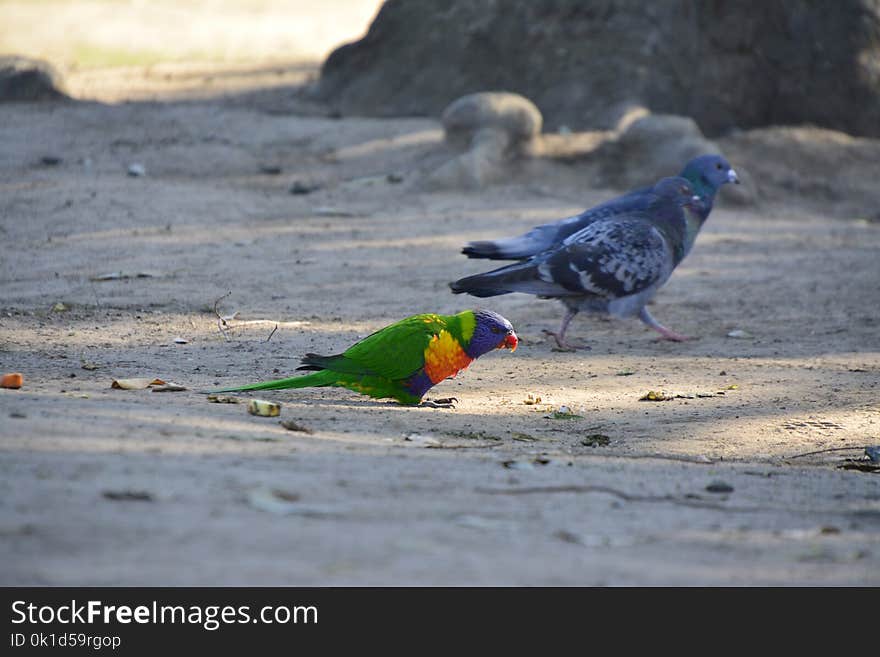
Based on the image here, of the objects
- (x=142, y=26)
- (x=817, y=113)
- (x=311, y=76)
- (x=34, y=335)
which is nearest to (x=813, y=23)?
(x=817, y=113)

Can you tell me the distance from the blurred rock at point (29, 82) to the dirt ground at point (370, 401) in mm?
417

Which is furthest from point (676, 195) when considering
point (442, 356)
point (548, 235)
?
point (442, 356)

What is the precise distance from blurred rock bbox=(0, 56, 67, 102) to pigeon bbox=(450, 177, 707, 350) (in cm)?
802

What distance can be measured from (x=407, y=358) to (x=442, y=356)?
0.53 ft

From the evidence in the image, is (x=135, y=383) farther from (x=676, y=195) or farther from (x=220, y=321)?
(x=676, y=195)

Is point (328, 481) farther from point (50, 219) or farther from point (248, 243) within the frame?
point (50, 219)

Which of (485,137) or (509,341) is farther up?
(485,137)

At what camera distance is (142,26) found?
1730 centimetres

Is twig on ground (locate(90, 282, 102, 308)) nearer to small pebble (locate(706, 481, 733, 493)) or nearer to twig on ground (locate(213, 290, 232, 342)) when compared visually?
twig on ground (locate(213, 290, 232, 342))

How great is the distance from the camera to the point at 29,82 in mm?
12859

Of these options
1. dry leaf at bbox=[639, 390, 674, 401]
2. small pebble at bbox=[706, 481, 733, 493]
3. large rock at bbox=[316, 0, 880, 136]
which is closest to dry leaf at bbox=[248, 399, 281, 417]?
small pebble at bbox=[706, 481, 733, 493]

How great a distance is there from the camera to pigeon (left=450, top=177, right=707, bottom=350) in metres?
6.66

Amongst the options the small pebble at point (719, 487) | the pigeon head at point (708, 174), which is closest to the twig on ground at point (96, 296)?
the pigeon head at point (708, 174)

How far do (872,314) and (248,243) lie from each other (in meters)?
4.51
